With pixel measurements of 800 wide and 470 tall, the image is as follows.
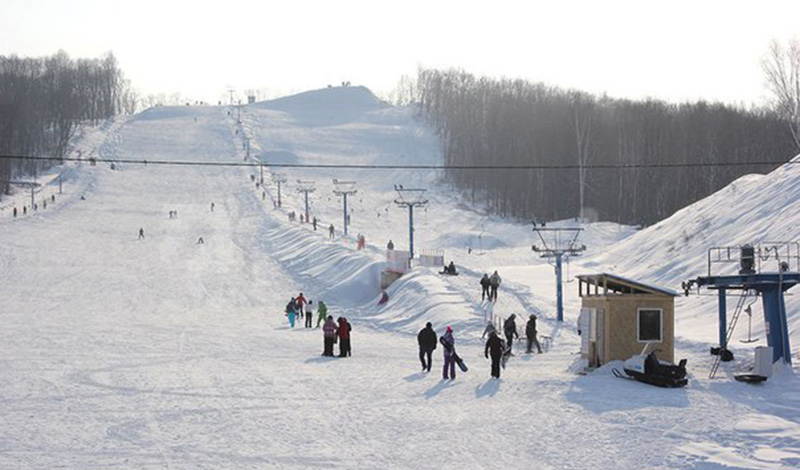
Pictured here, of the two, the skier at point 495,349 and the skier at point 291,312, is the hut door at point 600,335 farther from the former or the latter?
the skier at point 291,312

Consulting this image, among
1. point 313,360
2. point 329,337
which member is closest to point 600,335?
point 329,337

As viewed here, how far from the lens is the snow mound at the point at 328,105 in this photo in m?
161

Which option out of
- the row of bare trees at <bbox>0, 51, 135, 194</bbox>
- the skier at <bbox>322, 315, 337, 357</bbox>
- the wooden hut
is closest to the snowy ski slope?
the skier at <bbox>322, 315, 337, 357</bbox>

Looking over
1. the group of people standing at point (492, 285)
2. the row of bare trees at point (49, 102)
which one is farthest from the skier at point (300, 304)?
the row of bare trees at point (49, 102)

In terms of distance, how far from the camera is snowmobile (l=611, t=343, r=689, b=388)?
18641 millimetres

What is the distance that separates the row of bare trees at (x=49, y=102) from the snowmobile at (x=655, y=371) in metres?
73.7

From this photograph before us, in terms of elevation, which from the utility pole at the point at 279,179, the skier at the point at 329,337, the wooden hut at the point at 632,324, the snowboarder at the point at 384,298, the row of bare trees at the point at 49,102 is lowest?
the snowboarder at the point at 384,298

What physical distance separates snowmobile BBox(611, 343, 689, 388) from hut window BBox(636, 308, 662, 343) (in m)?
1.59

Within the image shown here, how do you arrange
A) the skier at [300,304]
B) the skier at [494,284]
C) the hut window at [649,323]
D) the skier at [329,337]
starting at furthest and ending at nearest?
1. the skier at [300,304]
2. the skier at [494,284]
3. the skier at [329,337]
4. the hut window at [649,323]

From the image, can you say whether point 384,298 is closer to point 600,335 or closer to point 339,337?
point 339,337

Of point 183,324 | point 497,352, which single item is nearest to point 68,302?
point 183,324

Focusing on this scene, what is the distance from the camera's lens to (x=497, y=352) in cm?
1978

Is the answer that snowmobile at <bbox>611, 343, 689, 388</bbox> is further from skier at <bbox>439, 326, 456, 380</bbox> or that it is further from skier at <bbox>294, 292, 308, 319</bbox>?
skier at <bbox>294, 292, 308, 319</bbox>

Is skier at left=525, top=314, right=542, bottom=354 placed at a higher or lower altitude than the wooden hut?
lower
